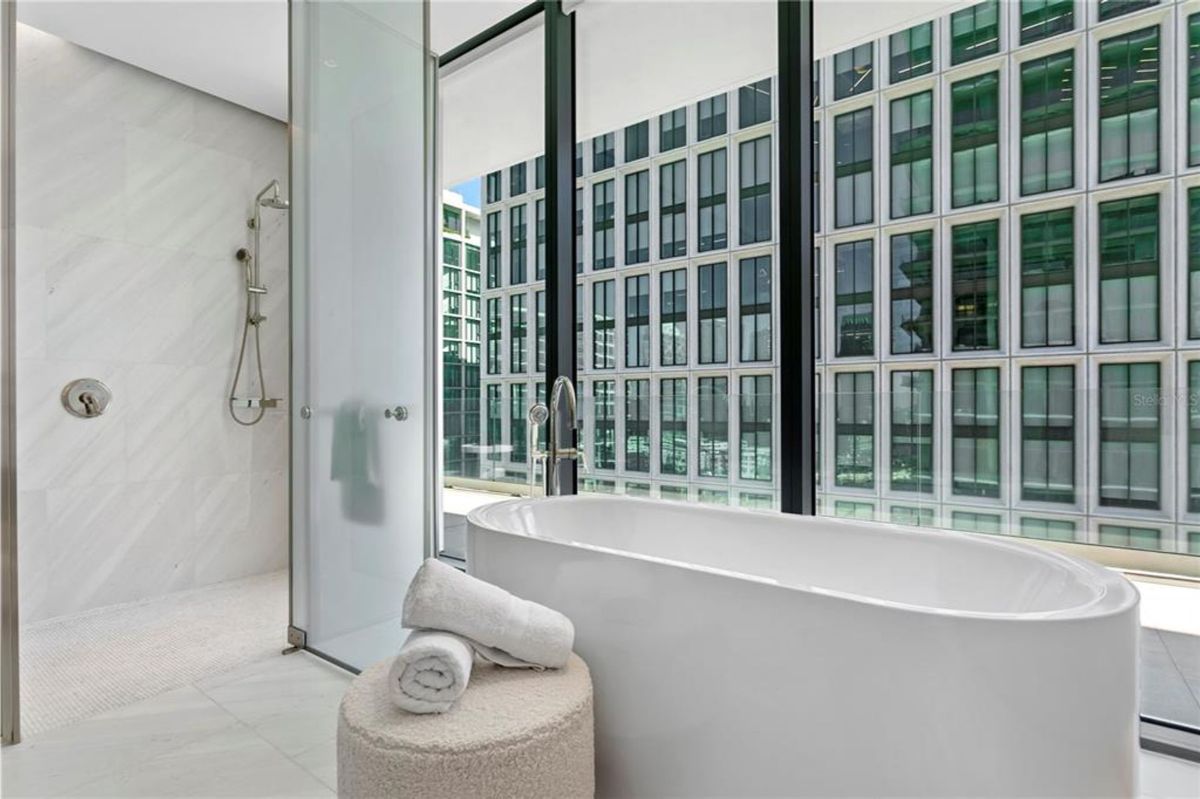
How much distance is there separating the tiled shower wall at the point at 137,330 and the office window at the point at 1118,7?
151 inches

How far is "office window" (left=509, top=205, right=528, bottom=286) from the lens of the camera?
3588mm

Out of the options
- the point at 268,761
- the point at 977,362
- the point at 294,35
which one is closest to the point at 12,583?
the point at 268,761

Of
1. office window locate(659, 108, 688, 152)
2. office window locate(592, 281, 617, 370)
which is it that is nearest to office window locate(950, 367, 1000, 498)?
office window locate(592, 281, 617, 370)

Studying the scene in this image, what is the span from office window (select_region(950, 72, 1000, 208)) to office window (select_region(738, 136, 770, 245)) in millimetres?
811

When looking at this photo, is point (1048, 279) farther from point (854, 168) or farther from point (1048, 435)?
point (854, 168)

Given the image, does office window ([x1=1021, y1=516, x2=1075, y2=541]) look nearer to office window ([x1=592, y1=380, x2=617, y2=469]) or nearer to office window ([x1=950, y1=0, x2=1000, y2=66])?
office window ([x1=592, y1=380, x2=617, y2=469])

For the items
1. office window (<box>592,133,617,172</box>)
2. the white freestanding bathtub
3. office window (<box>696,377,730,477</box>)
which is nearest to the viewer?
the white freestanding bathtub

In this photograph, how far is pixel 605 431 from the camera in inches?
113

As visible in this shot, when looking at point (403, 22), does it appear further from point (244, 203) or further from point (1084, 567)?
point (1084, 567)

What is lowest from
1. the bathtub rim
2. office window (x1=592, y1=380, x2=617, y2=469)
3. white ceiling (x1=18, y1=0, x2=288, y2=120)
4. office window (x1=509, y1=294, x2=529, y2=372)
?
the bathtub rim

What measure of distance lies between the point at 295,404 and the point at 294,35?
4.81 ft

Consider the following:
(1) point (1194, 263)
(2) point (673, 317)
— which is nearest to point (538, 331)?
(2) point (673, 317)

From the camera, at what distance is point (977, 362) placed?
240 centimetres

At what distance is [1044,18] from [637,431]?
2198 mm
